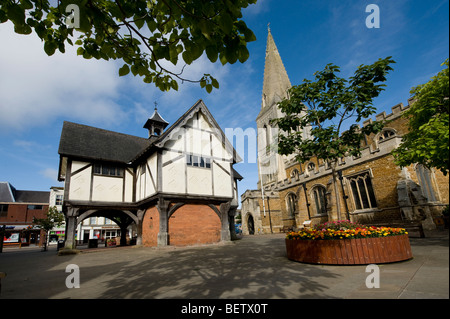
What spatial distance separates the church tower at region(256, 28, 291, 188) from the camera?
160 ft

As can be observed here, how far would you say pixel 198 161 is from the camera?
53.4 ft

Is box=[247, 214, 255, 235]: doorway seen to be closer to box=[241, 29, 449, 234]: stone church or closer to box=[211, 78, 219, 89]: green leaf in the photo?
box=[241, 29, 449, 234]: stone church

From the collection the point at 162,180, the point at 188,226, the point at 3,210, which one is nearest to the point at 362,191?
the point at 188,226

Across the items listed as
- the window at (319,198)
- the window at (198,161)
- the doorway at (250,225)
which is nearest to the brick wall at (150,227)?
the window at (198,161)

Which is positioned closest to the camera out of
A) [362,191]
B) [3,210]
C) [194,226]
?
[194,226]

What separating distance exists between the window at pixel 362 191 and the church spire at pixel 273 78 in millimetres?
33211

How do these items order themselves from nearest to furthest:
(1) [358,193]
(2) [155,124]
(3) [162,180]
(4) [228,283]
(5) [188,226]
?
(4) [228,283]
(3) [162,180]
(5) [188,226]
(1) [358,193]
(2) [155,124]

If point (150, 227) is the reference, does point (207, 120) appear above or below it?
above

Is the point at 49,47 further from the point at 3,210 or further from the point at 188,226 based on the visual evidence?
the point at 3,210

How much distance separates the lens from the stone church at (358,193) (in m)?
15.6

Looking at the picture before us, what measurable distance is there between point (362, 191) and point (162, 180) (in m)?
17.0

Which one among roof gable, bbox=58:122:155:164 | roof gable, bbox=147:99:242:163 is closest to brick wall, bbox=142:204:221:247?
roof gable, bbox=147:99:242:163
